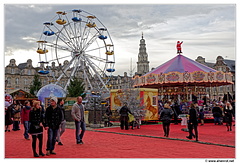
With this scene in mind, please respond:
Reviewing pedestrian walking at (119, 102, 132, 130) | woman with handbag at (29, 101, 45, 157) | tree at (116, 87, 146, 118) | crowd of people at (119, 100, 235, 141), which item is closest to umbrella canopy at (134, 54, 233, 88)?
crowd of people at (119, 100, 235, 141)

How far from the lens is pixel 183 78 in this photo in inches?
813

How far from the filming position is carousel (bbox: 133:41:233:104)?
20703 millimetres

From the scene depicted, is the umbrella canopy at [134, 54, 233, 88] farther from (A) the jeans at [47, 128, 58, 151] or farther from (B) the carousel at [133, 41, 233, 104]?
(A) the jeans at [47, 128, 58, 151]

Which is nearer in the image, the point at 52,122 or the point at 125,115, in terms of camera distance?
the point at 52,122

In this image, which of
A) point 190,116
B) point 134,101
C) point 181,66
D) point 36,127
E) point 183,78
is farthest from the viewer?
point 181,66

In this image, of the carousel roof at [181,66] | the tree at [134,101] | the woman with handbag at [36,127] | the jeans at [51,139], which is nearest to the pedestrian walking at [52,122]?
the jeans at [51,139]

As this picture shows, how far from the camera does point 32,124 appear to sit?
7223 mm

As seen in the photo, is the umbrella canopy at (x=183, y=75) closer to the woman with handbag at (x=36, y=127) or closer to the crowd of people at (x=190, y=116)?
the crowd of people at (x=190, y=116)

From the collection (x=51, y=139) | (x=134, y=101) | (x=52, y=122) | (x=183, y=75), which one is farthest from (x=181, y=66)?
(x=51, y=139)

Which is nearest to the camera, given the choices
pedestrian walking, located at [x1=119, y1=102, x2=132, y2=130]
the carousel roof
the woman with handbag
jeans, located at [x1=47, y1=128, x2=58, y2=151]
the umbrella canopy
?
the woman with handbag

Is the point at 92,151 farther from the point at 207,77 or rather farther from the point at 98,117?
the point at 207,77

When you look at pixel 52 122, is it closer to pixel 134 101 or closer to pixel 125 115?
pixel 125 115

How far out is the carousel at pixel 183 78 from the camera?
2070cm

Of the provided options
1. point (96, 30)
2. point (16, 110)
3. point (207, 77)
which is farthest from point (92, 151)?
point (96, 30)
